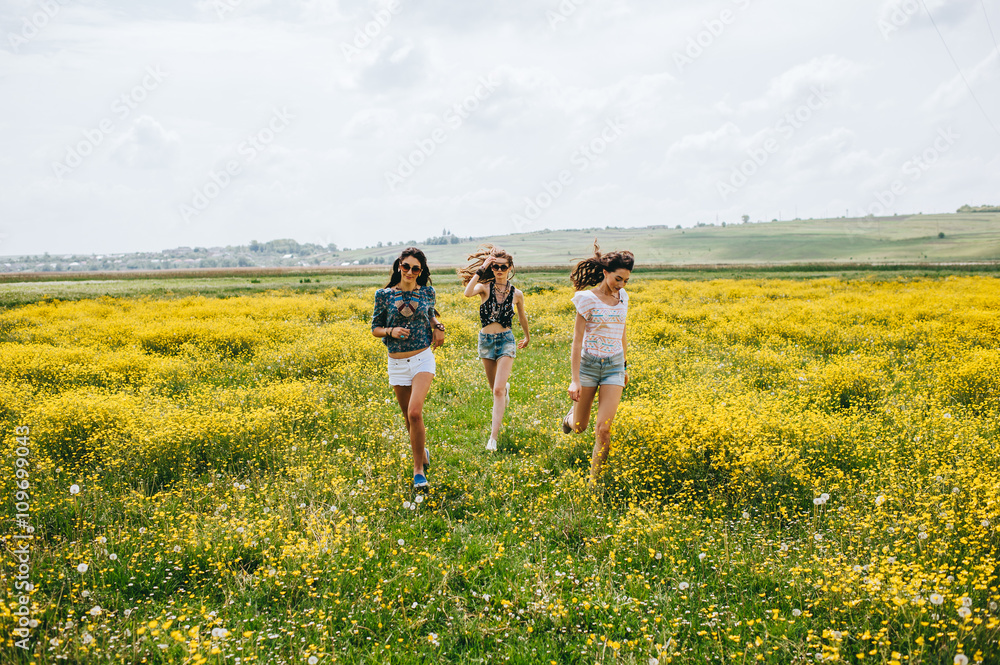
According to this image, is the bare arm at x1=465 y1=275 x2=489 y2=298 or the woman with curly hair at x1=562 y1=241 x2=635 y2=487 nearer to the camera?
the woman with curly hair at x1=562 y1=241 x2=635 y2=487

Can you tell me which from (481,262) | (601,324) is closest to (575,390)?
(601,324)

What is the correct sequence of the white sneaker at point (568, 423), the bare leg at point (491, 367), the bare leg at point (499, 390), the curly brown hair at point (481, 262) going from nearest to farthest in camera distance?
the white sneaker at point (568, 423), the bare leg at point (499, 390), the curly brown hair at point (481, 262), the bare leg at point (491, 367)

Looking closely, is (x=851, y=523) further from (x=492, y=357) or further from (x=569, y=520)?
(x=492, y=357)

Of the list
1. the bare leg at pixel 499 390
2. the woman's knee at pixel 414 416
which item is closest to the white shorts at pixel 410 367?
the woman's knee at pixel 414 416

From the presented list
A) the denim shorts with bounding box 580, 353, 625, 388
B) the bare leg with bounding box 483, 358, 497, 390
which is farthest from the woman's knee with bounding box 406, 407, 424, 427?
the denim shorts with bounding box 580, 353, 625, 388

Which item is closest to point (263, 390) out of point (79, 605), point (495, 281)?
point (495, 281)

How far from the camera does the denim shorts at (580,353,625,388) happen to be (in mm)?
6316

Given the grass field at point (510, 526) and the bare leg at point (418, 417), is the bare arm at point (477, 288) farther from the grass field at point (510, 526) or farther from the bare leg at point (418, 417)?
the grass field at point (510, 526)

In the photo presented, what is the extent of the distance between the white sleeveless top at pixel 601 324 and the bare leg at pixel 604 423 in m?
0.47

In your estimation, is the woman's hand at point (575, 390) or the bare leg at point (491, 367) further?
the bare leg at point (491, 367)

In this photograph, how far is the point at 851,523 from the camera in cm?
506

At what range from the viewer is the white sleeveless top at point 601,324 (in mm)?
6305

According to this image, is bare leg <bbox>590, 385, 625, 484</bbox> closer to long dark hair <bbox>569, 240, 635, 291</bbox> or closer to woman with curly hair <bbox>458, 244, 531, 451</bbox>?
long dark hair <bbox>569, 240, 635, 291</bbox>

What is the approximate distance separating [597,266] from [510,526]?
10.7ft
